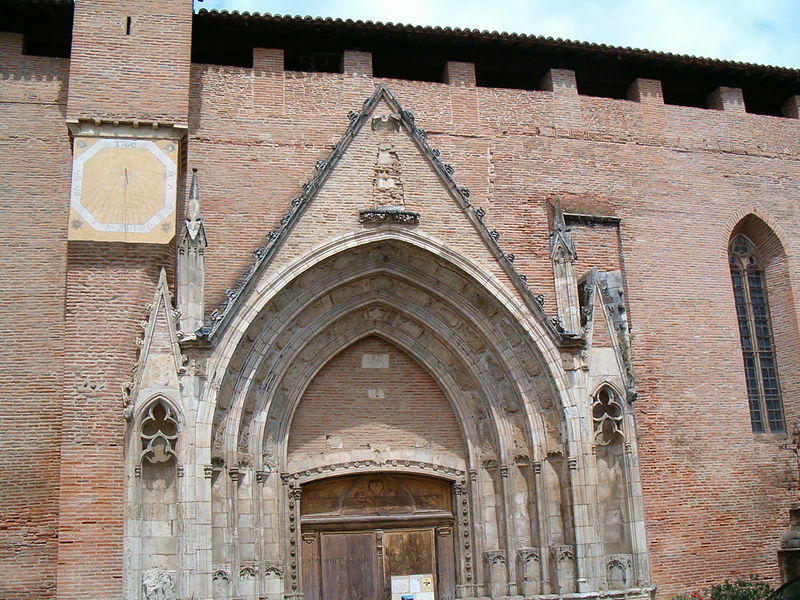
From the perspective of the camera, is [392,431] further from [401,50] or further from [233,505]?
A: [401,50]

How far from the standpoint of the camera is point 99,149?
1330 centimetres

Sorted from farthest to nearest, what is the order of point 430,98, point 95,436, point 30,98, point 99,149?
point 430,98 < point 30,98 < point 99,149 < point 95,436

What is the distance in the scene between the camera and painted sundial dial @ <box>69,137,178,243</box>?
42.6 feet

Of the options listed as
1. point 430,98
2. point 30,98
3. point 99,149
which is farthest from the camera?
point 430,98

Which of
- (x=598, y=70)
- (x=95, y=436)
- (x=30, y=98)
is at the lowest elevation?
(x=95, y=436)

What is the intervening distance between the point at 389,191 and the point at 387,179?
0.19 m

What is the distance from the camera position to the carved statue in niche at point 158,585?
11.7 metres

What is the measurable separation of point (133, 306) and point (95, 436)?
179cm

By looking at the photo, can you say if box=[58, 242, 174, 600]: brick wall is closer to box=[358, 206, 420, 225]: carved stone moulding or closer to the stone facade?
the stone facade

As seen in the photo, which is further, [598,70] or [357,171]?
[598,70]

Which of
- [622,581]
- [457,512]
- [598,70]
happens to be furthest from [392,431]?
[598,70]

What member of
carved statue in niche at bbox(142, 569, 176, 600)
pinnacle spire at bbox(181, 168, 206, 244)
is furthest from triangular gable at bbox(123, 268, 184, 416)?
carved statue in niche at bbox(142, 569, 176, 600)

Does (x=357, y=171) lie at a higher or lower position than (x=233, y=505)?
higher

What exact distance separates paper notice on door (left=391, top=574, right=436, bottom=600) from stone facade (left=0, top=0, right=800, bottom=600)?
10.5 inches
